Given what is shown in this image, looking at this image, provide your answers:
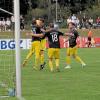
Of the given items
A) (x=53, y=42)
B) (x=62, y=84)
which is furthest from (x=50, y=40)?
(x=62, y=84)

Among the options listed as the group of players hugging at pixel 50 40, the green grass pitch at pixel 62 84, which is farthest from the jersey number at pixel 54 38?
the green grass pitch at pixel 62 84

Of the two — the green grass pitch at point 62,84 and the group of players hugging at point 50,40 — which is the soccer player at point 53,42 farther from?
the green grass pitch at point 62,84

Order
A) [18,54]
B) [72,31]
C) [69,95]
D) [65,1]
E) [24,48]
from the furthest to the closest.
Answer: [65,1], [24,48], [72,31], [69,95], [18,54]

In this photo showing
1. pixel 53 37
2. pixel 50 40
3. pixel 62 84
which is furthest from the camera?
pixel 50 40

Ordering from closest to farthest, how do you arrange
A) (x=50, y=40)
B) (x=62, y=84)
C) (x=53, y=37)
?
(x=62, y=84) → (x=53, y=37) → (x=50, y=40)

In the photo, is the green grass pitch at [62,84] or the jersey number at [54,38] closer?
the green grass pitch at [62,84]

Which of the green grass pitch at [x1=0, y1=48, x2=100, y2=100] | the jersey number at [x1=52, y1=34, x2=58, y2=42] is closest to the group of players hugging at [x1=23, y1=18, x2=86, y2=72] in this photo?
the jersey number at [x1=52, y1=34, x2=58, y2=42]

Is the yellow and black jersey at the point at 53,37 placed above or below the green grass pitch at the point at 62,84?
above

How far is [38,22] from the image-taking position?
2236 centimetres

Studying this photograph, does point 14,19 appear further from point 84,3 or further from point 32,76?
point 84,3

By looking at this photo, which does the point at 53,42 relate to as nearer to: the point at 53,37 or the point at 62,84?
the point at 53,37

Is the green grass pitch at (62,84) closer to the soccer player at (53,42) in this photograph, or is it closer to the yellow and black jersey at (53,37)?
the soccer player at (53,42)

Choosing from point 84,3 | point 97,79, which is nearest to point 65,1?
point 84,3

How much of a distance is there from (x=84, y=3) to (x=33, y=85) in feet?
205
